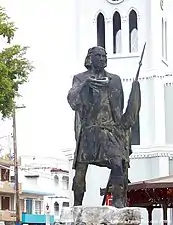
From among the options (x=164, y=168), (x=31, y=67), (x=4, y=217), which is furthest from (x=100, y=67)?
(x=4, y=217)

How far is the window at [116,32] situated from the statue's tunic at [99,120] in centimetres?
2907

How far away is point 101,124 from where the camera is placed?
34.3ft

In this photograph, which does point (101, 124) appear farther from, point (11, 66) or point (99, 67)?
point (11, 66)

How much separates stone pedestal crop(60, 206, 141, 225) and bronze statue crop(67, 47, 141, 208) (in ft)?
0.89

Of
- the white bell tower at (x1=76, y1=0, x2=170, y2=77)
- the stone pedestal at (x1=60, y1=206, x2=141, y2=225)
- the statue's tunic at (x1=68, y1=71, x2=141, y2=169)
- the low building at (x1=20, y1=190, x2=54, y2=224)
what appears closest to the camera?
the stone pedestal at (x1=60, y1=206, x2=141, y2=225)

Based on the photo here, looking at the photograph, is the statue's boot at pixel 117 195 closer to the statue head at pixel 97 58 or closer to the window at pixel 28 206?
the statue head at pixel 97 58

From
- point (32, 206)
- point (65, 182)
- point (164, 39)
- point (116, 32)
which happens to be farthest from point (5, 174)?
point (164, 39)

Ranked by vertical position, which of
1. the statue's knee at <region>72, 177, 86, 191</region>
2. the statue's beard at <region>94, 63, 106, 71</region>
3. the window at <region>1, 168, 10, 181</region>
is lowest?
the window at <region>1, 168, 10, 181</region>

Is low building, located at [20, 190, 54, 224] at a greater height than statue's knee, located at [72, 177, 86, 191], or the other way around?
statue's knee, located at [72, 177, 86, 191]

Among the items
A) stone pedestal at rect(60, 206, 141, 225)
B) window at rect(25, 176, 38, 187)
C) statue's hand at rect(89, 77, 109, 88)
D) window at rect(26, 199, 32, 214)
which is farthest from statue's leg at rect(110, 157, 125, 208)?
window at rect(26, 199, 32, 214)

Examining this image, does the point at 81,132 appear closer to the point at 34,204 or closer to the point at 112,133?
the point at 112,133

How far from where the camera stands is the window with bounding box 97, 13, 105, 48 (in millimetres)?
39653

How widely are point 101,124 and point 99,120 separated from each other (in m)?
0.07

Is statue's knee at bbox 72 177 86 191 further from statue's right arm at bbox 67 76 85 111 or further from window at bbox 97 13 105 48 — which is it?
window at bbox 97 13 105 48
